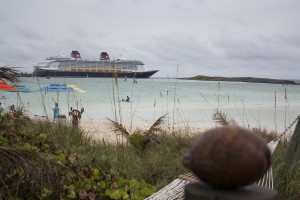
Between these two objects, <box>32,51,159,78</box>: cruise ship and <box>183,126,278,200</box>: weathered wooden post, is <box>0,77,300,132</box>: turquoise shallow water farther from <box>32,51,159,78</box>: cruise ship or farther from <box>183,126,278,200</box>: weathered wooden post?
<box>32,51,159,78</box>: cruise ship

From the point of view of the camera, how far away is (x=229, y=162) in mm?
749

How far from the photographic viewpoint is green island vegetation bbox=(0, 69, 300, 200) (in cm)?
194

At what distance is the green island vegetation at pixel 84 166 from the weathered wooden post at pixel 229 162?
121 cm

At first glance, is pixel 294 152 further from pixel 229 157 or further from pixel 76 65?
pixel 76 65

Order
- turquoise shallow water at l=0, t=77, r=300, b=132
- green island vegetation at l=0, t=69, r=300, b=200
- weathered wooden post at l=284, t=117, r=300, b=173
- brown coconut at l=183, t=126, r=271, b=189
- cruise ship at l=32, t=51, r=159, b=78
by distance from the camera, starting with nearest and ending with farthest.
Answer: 1. brown coconut at l=183, t=126, r=271, b=189
2. green island vegetation at l=0, t=69, r=300, b=200
3. weathered wooden post at l=284, t=117, r=300, b=173
4. turquoise shallow water at l=0, t=77, r=300, b=132
5. cruise ship at l=32, t=51, r=159, b=78

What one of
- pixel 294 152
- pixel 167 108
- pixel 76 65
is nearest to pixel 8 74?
pixel 294 152

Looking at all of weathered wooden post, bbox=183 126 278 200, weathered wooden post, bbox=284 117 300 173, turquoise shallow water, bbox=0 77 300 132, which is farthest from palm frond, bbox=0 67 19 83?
weathered wooden post, bbox=284 117 300 173

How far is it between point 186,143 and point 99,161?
5.55ft

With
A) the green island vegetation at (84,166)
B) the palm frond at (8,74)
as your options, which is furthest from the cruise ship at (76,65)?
the palm frond at (8,74)

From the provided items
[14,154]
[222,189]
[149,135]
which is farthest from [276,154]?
[222,189]

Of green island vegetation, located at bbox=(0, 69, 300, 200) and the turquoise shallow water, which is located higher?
green island vegetation, located at bbox=(0, 69, 300, 200)

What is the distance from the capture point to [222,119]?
17.0 ft

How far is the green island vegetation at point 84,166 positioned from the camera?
1942 millimetres

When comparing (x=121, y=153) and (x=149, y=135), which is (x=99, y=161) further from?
(x=149, y=135)
